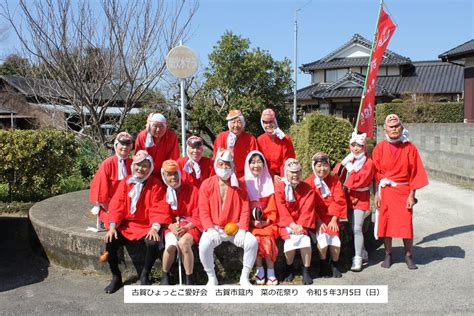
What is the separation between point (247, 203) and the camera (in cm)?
421

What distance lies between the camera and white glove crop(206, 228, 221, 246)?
4012mm

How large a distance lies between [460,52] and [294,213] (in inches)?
445

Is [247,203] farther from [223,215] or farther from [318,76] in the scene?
[318,76]

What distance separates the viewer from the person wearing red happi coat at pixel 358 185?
4.63 m

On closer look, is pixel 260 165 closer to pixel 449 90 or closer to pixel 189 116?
pixel 189 116

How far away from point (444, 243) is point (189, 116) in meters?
9.09

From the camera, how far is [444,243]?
18.1 feet

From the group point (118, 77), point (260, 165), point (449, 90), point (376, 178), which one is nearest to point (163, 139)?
point (260, 165)

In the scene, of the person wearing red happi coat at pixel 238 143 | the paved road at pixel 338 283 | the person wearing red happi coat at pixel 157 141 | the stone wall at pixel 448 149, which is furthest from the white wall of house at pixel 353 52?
the person wearing red happi coat at pixel 157 141

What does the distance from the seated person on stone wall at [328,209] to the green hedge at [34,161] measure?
17.3 ft

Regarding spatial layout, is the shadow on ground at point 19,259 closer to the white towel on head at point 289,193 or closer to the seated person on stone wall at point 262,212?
the seated person on stone wall at point 262,212
